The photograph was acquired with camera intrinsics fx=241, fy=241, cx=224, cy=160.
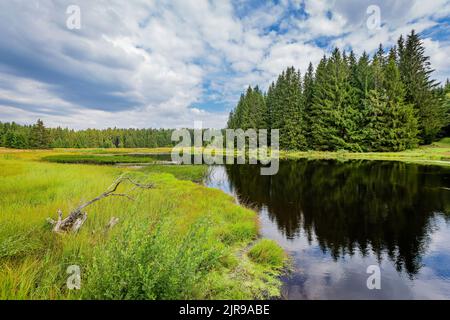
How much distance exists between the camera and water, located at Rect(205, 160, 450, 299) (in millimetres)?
5652

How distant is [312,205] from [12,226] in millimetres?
12326

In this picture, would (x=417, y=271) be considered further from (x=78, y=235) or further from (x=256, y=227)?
(x=78, y=235)

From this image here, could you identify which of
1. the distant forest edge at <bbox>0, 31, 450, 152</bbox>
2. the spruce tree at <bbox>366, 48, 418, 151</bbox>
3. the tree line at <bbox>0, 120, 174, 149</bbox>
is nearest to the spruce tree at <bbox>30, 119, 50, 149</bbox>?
the tree line at <bbox>0, 120, 174, 149</bbox>

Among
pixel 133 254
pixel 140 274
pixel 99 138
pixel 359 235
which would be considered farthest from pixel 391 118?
pixel 99 138

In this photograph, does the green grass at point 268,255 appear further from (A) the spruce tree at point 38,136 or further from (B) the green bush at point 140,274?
(A) the spruce tree at point 38,136

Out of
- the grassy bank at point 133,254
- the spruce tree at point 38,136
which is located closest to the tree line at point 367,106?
the grassy bank at point 133,254

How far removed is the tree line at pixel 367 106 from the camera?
4397cm

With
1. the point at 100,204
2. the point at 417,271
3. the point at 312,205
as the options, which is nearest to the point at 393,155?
the point at 312,205

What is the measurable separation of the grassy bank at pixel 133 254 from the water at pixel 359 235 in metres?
1.10

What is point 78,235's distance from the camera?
216 inches

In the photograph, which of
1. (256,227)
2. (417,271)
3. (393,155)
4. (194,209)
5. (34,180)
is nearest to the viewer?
(417,271)

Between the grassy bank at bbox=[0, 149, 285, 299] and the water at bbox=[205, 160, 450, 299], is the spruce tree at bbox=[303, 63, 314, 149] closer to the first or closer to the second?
the water at bbox=[205, 160, 450, 299]

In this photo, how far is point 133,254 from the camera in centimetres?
365

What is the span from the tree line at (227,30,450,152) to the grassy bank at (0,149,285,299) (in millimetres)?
44767
